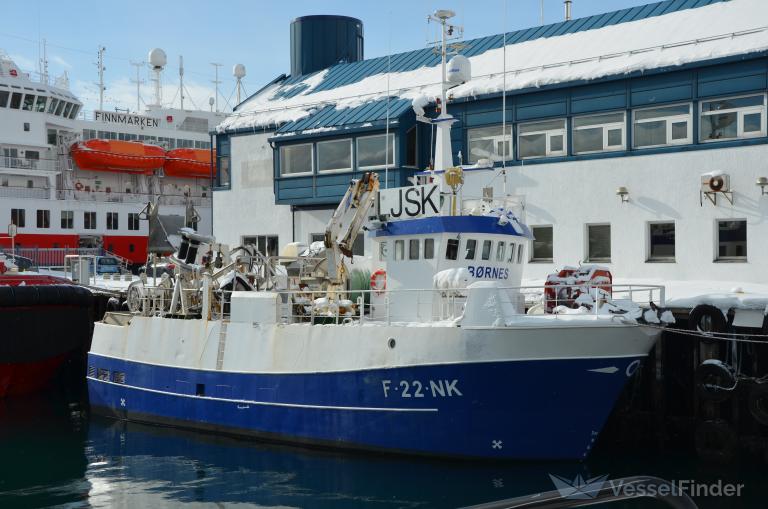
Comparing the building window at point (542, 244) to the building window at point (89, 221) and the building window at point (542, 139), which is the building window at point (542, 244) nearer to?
the building window at point (542, 139)

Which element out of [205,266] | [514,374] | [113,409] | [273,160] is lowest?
[113,409]

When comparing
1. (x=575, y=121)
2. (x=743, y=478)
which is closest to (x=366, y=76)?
(x=575, y=121)

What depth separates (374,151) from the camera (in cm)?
2331

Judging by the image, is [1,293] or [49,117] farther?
[49,117]

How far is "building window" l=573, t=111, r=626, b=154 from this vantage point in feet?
65.5

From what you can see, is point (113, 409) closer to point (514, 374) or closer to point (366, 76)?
point (514, 374)

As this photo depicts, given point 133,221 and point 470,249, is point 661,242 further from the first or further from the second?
point 133,221

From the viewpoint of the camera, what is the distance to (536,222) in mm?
21188

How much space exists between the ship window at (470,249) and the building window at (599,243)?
19.1 ft

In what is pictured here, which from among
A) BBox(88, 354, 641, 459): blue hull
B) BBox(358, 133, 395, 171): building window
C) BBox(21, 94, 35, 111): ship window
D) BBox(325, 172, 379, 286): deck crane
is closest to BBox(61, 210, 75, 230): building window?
BBox(21, 94, 35, 111): ship window

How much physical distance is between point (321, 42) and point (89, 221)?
21029mm

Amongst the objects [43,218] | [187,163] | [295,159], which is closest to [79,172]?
[43,218]

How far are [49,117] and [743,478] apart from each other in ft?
134

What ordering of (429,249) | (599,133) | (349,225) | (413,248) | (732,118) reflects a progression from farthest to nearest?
(599,133), (732,118), (349,225), (413,248), (429,249)
